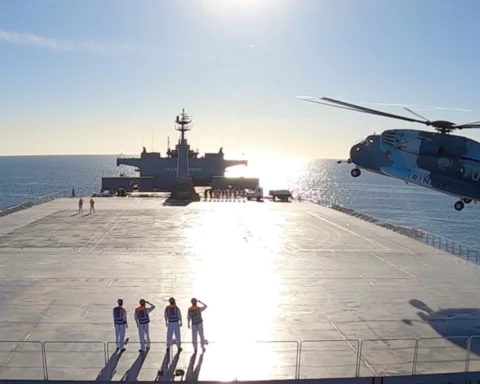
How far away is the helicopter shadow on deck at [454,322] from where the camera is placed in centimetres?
1305

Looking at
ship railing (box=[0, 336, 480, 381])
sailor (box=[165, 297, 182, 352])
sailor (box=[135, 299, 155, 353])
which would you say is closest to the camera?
ship railing (box=[0, 336, 480, 381])

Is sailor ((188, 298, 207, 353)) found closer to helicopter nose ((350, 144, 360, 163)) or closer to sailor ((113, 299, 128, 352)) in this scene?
sailor ((113, 299, 128, 352))

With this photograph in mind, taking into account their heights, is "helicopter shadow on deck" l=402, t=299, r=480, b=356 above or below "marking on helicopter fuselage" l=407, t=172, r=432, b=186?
below

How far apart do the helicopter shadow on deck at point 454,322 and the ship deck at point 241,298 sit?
0.11 feet

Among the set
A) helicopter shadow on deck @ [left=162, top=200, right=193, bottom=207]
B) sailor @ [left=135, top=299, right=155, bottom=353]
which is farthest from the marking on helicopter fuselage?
helicopter shadow on deck @ [left=162, top=200, right=193, bottom=207]

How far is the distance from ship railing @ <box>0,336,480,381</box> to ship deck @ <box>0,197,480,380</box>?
0.05m

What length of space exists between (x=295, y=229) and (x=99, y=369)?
75.7ft

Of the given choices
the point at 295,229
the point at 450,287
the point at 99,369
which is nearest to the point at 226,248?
the point at 295,229

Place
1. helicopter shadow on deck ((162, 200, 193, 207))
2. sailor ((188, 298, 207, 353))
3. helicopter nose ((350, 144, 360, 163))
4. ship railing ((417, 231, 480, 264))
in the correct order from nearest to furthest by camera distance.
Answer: sailor ((188, 298, 207, 353)) → helicopter nose ((350, 144, 360, 163)) → ship railing ((417, 231, 480, 264)) → helicopter shadow on deck ((162, 200, 193, 207))

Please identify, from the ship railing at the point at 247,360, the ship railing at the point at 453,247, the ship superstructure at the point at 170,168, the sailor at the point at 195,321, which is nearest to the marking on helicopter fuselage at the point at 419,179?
the ship railing at the point at 453,247

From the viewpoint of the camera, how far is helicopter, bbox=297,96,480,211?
18.6 meters

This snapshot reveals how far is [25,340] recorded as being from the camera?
12.7m

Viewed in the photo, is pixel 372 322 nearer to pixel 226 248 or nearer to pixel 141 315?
pixel 141 315

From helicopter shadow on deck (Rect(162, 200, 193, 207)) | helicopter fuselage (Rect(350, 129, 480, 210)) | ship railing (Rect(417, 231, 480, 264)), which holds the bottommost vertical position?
ship railing (Rect(417, 231, 480, 264))
